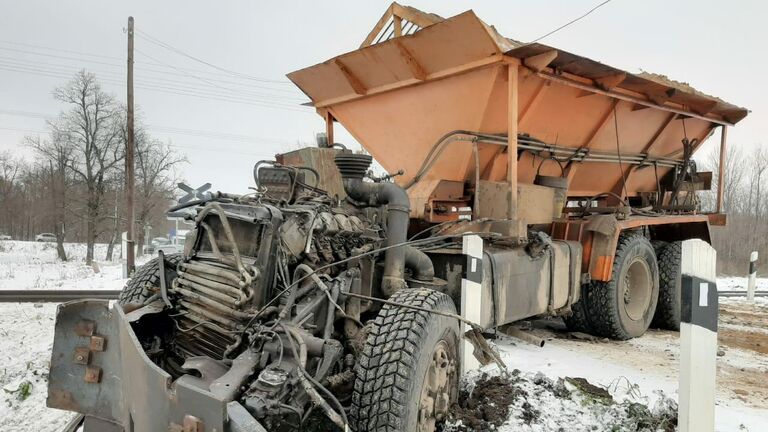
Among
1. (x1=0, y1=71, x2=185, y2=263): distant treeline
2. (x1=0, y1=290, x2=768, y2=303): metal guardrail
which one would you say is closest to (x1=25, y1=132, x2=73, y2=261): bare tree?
(x1=0, y1=71, x2=185, y2=263): distant treeline

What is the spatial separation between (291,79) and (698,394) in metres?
5.06

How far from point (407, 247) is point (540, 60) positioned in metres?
1.99

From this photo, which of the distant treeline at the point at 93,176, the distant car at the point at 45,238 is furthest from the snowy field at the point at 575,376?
the distant car at the point at 45,238

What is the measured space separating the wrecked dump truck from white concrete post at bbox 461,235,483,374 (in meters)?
0.02

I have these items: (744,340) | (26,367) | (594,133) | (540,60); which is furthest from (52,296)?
(744,340)

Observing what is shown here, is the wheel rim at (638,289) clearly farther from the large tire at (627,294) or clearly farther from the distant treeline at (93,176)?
the distant treeline at (93,176)

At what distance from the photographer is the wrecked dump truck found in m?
2.63

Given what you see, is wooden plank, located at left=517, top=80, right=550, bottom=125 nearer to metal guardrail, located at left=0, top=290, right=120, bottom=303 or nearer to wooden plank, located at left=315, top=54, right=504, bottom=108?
wooden plank, located at left=315, top=54, right=504, bottom=108

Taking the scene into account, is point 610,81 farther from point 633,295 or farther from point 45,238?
point 45,238

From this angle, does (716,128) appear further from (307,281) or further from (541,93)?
(307,281)

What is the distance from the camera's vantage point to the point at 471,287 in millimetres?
4016

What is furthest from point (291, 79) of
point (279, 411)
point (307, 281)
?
point (279, 411)

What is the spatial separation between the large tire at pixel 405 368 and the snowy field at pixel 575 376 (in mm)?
604

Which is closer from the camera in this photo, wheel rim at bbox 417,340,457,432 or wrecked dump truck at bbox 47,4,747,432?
wrecked dump truck at bbox 47,4,747,432
